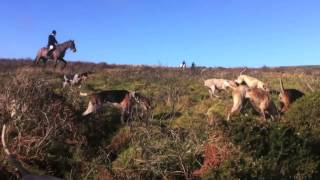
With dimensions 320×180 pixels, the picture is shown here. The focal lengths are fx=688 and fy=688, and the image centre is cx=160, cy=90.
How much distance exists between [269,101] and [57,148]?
636cm

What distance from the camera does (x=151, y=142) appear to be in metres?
13.9

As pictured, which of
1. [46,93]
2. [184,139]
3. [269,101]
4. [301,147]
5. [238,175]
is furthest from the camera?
[269,101]

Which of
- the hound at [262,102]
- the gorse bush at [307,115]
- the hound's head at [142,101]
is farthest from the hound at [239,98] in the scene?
the gorse bush at [307,115]

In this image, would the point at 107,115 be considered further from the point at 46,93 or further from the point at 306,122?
the point at 306,122

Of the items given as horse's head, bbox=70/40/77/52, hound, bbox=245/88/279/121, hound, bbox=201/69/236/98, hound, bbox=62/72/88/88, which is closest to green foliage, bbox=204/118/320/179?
hound, bbox=245/88/279/121

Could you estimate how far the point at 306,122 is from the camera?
558 inches

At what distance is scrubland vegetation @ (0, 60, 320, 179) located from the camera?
12.3 m

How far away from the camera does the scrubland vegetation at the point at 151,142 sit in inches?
485

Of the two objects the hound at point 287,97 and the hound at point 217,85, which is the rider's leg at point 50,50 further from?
the hound at point 287,97

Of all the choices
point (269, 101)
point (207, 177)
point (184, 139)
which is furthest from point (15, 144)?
point (269, 101)

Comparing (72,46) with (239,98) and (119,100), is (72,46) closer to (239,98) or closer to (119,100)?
(119,100)

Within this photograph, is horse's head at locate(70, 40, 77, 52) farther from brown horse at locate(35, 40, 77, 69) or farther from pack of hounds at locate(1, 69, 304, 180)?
A: pack of hounds at locate(1, 69, 304, 180)

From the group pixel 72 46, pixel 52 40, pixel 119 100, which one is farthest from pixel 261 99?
pixel 52 40

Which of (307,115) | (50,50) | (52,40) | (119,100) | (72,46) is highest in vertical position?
(52,40)
